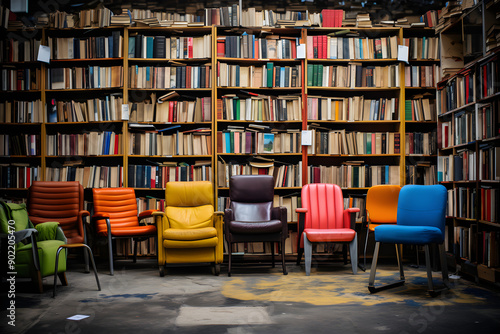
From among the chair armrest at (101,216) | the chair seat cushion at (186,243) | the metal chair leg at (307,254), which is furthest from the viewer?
the chair armrest at (101,216)

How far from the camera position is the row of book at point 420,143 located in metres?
5.78

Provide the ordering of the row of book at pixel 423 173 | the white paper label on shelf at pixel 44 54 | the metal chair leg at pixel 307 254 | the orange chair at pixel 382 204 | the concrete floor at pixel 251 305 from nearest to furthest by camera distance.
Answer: the concrete floor at pixel 251 305
the metal chair leg at pixel 307 254
the orange chair at pixel 382 204
the white paper label on shelf at pixel 44 54
the row of book at pixel 423 173

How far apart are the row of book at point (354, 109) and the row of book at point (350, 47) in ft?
1.77

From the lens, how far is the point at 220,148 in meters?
5.80

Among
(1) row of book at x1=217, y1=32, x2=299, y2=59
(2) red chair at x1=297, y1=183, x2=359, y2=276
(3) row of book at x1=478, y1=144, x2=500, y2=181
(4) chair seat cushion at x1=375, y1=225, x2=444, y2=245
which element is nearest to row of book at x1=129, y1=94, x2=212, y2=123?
(1) row of book at x1=217, y1=32, x2=299, y2=59

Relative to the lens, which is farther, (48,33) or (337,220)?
(48,33)

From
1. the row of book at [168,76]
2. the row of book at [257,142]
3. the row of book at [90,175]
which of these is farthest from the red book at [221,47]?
the row of book at [90,175]

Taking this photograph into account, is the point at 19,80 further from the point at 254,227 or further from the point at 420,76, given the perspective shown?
the point at 420,76

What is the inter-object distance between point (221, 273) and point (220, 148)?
64.1 inches

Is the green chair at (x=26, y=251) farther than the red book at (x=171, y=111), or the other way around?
the red book at (x=171, y=111)

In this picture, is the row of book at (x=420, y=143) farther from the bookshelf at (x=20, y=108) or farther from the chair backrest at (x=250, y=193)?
the bookshelf at (x=20, y=108)

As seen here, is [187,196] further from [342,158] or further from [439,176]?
[439,176]

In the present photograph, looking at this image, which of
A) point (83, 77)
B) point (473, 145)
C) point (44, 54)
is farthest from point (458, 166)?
point (44, 54)

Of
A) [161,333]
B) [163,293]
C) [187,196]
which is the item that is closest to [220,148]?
[187,196]
